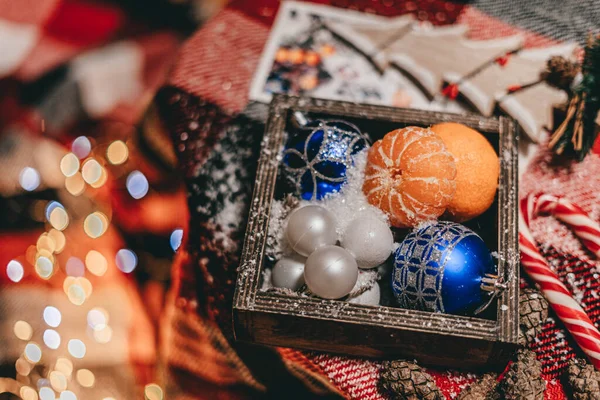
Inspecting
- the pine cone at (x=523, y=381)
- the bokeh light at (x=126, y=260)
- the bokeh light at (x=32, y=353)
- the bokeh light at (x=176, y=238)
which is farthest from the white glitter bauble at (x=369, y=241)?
the bokeh light at (x=32, y=353)

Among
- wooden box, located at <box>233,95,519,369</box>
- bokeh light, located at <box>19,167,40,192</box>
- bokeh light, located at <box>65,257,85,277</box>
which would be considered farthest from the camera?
bokeh light, located at <box>19,167,40,192</box>

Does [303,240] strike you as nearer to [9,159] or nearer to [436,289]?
[436,289]

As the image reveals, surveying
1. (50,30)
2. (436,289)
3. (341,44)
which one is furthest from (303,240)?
(50,30)

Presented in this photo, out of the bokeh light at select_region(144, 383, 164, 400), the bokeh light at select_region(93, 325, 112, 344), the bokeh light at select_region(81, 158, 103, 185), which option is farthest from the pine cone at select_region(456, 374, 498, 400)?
the bokeh light at select_region(81, 158, 103, 185)

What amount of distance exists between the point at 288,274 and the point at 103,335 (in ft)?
2.08

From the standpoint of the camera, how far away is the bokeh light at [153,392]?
A: 3.96ft

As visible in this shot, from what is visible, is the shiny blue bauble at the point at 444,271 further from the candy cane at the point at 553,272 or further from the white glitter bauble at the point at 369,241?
the candy cane at the point at 553,272

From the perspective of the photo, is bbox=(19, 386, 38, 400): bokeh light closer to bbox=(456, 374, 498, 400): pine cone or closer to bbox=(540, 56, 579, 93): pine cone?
bbox=(456, 374, 498, 400): pine cone

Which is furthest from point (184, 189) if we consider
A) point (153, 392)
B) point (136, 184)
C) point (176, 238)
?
point (153, 392)

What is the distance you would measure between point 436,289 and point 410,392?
197 millimetres

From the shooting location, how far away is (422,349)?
925 millimetres

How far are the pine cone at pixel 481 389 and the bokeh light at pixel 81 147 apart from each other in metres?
1.17

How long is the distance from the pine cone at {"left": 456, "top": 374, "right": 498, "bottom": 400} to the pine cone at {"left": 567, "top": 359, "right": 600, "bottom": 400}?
0.46ft

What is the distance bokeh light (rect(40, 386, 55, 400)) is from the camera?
1.30 m
